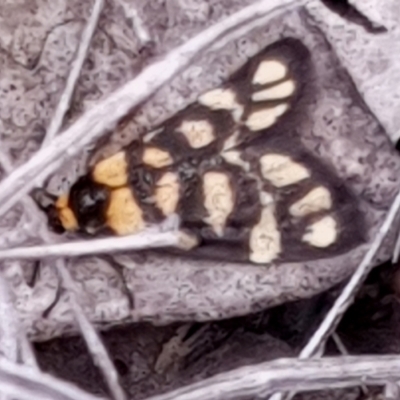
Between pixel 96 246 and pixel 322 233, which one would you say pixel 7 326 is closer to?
Result: pixel 96 246

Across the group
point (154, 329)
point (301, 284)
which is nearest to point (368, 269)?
point (301, 284)

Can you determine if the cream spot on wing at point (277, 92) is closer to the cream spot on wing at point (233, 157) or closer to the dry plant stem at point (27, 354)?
the cream spot on wing at point (233, 157)

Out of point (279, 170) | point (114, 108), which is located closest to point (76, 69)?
point (114, 108)

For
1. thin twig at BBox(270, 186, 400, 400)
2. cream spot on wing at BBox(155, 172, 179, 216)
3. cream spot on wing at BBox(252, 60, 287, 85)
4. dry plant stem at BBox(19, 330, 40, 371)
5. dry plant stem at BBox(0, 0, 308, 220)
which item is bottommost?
thin twig at BBox(270, 186, 400, 400)

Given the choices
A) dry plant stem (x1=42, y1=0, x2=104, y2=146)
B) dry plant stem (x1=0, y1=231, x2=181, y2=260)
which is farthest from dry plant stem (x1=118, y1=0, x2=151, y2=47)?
dry plant stem (x1=0, y1=231, x2=181, y2=260)

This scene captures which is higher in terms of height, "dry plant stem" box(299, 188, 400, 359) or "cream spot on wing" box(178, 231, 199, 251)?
"cream spot on wing" box(178, 231, 199, 251)

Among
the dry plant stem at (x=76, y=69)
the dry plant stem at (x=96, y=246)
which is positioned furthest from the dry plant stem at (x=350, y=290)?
the dry plant stem at (x=76, y=69)

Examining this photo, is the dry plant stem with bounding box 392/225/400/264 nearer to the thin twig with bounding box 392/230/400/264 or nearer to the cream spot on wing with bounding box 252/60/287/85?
the thin twig with bounding box 392/230/400/264

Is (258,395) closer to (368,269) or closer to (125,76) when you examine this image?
(368,269)
